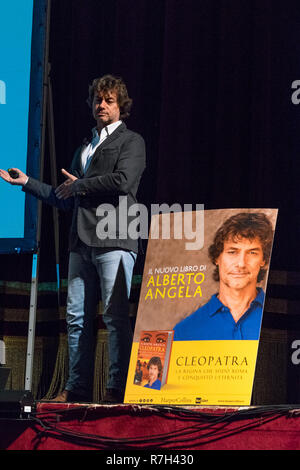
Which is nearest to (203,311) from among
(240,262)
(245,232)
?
(240,262)

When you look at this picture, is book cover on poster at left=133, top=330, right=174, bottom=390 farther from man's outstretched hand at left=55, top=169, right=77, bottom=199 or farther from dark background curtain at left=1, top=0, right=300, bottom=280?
dark background curtain at left=1, top=0, right=300, bottom=280

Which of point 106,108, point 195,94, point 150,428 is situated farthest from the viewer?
point 195,94

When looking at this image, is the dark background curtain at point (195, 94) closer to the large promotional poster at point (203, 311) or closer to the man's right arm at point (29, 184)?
the large promotional poster at point (203, 311)

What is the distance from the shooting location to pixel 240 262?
8.80 ft

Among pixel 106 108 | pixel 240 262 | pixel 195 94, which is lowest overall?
pixel 240 262

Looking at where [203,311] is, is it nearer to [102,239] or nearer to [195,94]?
[102,239]

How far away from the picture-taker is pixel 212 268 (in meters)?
2.76

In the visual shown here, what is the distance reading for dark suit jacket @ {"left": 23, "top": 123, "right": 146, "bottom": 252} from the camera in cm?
286

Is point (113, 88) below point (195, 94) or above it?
below

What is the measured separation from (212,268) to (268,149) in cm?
84

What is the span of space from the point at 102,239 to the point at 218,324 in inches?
22.5
